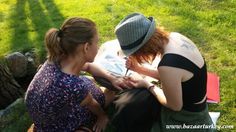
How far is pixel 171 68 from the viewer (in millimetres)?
2803

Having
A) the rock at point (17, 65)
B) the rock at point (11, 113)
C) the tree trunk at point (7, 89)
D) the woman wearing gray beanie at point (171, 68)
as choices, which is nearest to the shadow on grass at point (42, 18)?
the rock at point (17, 65)

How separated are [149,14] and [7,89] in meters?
2.52

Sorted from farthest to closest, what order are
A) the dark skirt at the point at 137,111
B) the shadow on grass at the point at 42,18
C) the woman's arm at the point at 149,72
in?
the shadow on grass at the point at 42,18, the woman's arm at the point at 149,72, the dark skirt at the point at 137,111

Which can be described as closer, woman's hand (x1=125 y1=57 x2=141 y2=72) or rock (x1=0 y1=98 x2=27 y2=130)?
woman's hand (x1=125 y1=57 x2=141 y2=72)

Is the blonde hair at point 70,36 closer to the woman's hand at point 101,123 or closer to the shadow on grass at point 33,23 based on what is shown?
the woman's hand at point 101,123

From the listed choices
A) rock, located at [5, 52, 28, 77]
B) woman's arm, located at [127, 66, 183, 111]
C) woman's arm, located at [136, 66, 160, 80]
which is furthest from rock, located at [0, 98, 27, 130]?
woman's arm, located at [127, 66, 183, 111]

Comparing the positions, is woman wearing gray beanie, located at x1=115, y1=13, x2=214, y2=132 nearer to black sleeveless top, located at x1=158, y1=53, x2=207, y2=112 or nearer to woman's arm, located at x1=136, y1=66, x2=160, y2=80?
black sleeveless top, located at x1=158, y1=53, x2=207, y2=112

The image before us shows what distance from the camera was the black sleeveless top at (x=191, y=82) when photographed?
283 cm

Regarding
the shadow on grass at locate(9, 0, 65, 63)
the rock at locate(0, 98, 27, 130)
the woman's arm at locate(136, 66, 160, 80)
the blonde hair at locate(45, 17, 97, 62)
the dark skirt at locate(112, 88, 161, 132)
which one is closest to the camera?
the blonde hair at locate(45, 17, 97, 62)

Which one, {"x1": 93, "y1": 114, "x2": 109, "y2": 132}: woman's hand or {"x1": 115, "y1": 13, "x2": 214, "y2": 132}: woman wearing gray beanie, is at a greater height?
{"x1": 115, "y1": 13, "x2": 214, "y2": 132}: woman wearing gray beanie

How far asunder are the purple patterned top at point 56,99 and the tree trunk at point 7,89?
1006 millimetres

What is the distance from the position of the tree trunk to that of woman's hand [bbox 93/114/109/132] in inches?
47.6

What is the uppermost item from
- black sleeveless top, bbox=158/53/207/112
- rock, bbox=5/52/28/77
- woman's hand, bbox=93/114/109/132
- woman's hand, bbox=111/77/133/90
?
black sleeveless top, bbox=158/53/207/112

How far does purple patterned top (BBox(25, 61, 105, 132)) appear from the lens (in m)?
2.99
